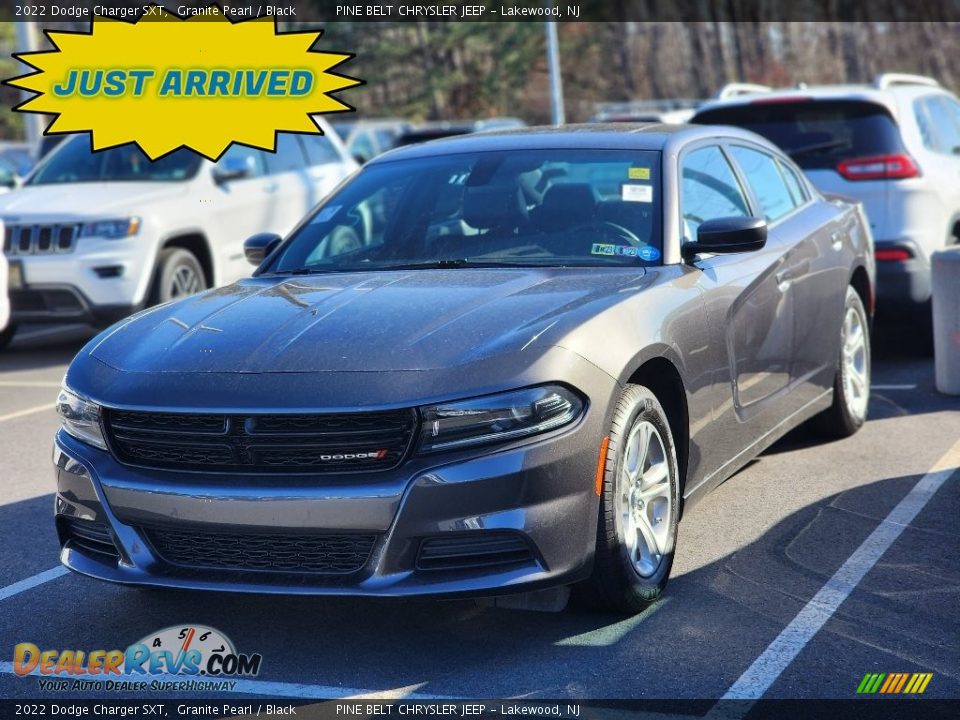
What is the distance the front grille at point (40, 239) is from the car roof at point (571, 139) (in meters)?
5.00

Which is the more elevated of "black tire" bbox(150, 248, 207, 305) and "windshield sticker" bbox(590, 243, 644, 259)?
"windshield sticker" bbox(590, 243, 644, 259)

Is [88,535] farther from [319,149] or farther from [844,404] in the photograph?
[319,149]

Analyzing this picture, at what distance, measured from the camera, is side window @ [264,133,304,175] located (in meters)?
12.4

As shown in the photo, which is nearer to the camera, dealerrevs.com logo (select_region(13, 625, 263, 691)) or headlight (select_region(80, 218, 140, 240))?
dealerrevs.com logo (select_region(13, 625, 263, 691))

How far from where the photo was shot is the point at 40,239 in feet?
34.9

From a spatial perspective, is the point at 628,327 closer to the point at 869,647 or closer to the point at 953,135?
the point at 869,647

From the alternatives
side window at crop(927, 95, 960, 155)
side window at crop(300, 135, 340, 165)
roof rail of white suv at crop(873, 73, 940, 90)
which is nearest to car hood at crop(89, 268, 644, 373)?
side window at crop(927, 95, 960, 155)

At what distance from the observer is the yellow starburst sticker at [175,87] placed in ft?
39.4

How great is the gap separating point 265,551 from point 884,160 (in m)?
6.05

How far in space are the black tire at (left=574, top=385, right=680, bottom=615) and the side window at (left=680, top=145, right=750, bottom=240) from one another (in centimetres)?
109

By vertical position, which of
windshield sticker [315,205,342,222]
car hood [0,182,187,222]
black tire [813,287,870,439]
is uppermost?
windshield sticker [315,205,342,222]

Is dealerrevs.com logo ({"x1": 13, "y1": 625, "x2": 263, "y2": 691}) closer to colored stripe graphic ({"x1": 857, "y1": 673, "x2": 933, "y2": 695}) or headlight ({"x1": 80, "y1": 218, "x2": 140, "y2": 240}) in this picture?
colored stripe graphic ({"x1": 857, "y1": 673, "x2": 933, "y2": 695})

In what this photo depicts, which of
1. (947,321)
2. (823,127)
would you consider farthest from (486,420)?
(823,127)

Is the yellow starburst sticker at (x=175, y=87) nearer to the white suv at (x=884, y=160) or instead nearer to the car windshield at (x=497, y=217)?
the white suv at (x=884, y=160)
